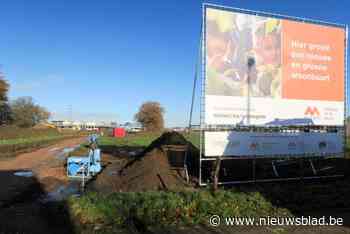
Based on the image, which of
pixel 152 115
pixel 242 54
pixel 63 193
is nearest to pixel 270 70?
pixel 242 54

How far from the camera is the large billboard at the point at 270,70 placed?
11.2 m

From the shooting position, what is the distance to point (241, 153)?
11.8 m

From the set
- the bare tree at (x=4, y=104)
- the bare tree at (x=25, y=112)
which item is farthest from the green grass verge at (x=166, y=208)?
the bare tree at (x=25, y=112)

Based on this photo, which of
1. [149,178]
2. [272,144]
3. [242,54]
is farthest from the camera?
[272,144]

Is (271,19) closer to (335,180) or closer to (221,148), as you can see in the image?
(221,148)

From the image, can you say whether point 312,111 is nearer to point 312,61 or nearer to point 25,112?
point 312,61

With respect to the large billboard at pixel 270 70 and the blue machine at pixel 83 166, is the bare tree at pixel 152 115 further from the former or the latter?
the large billboard at pixel 270 70

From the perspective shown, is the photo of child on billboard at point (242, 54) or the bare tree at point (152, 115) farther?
the bare tree at point (152, 115)

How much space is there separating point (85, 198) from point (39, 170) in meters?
13.1

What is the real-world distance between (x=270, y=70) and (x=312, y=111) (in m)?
2.12

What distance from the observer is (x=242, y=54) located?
11664 mm

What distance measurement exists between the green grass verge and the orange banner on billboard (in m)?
5.17

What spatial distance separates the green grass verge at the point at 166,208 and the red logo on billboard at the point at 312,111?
16.5 ft

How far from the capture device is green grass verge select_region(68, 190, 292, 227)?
7.23 metres
